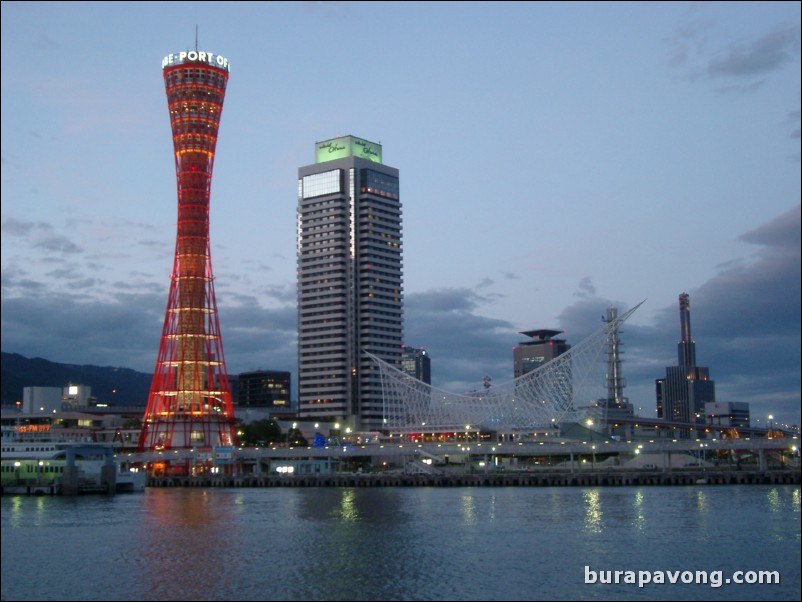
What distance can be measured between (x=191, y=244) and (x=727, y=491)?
196 feet

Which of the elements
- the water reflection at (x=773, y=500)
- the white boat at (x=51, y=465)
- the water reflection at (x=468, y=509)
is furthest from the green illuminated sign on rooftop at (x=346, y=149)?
the water reflection at (x=773, y=500)

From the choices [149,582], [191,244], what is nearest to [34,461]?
[191,244]

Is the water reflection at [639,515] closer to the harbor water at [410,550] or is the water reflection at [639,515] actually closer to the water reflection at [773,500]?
the harbor water at [410,550]

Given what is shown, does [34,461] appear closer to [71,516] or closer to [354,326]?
[71,516]

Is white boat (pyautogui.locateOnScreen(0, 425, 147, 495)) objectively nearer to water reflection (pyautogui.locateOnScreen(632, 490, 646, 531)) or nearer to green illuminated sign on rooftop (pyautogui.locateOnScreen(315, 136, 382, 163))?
water reflection (pyautogui.locateOnScreen(632, 490, 646, 531))

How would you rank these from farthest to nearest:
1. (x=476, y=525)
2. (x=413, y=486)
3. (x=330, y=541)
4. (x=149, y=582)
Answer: (x=413, y=486), (x=476, y=525), (x=330, y=541), (x=149, y=582)

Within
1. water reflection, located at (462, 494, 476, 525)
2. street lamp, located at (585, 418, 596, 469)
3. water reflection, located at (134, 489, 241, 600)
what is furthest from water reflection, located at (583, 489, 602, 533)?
street lamp, located at (585, 418, 596, 469)

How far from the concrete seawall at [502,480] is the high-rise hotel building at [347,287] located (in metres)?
61.5

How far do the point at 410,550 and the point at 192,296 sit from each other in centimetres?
7144

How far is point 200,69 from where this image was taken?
114812 millimetres

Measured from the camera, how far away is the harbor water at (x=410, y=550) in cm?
3672

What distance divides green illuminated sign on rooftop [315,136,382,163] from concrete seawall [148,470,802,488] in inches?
3213

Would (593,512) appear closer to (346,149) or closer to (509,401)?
(509,401)

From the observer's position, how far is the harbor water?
36719 mm
